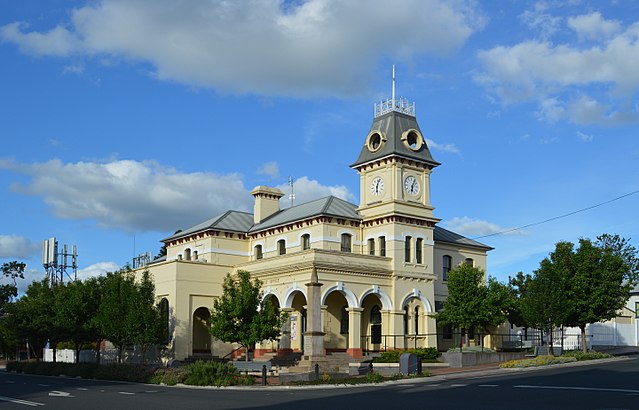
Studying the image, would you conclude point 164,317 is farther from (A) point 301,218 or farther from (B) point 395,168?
(B) point 395,168

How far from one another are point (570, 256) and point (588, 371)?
1252cm

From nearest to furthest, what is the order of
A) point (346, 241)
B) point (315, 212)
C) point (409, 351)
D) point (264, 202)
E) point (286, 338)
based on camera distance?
point (409, 351) → point (286, 338) → point (346, 241) → point (315, 212) → point (264, 202)

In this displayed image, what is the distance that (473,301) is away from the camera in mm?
42938

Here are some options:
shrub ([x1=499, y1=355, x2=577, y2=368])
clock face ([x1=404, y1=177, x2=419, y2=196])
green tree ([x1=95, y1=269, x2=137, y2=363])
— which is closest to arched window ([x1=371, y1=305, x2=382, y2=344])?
clock face ([x1=404, y1=177, x2=419, y2=196])


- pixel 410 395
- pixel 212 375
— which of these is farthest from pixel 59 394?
pixel 410 395

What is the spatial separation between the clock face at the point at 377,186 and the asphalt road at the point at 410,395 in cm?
1761

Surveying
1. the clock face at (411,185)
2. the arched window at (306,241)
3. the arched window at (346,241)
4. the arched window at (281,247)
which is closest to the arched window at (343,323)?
the arched window at (346,241)

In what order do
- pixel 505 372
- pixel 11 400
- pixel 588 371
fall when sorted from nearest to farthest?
pixel 11 400, pixel 588 371, pixel 505 372

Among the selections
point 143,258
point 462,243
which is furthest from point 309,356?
point 143,258

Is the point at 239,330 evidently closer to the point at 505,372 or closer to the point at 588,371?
the point at 505,372

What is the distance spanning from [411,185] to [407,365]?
56.2 feet

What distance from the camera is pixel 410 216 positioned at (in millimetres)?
47406

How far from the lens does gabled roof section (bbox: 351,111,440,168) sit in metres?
48.2

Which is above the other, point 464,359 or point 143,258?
point 143,258
